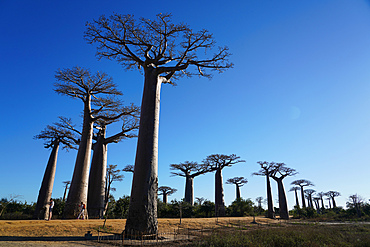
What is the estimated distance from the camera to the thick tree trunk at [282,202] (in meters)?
28.4

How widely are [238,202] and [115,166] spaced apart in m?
15.6

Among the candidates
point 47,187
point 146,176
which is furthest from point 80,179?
point 146,176

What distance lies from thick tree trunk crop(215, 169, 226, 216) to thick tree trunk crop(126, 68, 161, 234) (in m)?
18.7

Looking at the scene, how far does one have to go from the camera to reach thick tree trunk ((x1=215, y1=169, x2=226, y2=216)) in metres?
24.6

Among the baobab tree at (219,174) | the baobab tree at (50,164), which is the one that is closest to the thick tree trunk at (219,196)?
the baobab tree at (219,174)

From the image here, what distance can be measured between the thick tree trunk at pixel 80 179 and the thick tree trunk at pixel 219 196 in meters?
15.8

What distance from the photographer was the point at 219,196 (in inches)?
1009

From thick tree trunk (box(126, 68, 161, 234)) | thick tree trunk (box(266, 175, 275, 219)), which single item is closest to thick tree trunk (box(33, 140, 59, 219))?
thick tree trunk (box(126, 68, 161, 234))

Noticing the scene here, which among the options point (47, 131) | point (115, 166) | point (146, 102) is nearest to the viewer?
point (146, 102)

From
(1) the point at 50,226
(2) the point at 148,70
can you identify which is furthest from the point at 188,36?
(1) the point at 50,226

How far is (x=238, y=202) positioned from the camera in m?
27.5

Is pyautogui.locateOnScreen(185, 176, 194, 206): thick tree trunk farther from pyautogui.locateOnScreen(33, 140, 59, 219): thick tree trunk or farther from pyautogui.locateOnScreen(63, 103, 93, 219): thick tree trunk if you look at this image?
pyautogui.locateOnScreen(63, 103, 93, 219): thick tree trunk

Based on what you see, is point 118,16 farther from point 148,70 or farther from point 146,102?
point 146,102

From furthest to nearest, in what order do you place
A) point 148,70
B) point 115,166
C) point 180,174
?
point 180,174, point 115,166, point 148,70
